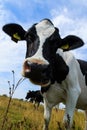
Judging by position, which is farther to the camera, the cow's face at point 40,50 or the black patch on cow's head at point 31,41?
the black patch on cow's head at point 31,41

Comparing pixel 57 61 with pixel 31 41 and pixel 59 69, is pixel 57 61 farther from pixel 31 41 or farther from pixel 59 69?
pixel 31 41

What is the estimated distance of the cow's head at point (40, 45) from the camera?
7750 mm

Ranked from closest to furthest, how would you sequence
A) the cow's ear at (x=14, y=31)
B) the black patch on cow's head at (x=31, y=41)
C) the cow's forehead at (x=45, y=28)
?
the black patch on cow's head at (x=31, y=41), the cow's forehead at (x=45, y=28), the cow's ear at (x=14, y=31)

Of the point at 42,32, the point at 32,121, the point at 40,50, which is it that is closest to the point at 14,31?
the point at 42,32

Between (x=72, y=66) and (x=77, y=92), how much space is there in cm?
73

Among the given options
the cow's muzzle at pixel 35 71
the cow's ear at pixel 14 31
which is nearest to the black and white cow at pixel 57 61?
the cow's ear at pixel 14 31

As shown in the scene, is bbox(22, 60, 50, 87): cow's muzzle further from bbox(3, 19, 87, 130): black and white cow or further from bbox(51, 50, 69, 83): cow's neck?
bbox(51, 50, 69, 83): cow's neck

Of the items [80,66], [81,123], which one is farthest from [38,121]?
[80,66]

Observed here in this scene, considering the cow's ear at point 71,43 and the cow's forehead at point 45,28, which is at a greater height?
the cow's forehead at point 45,28

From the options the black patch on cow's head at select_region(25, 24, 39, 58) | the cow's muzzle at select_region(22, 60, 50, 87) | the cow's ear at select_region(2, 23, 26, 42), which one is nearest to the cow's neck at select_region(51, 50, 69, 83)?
the black patch on cow's head at select_region(25, 24, 39, 58)

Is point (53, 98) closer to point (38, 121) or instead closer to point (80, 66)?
point (80, 66)

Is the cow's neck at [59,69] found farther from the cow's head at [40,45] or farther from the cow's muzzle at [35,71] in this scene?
the cow's muzzle at [35,71]

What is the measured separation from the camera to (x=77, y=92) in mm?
9820

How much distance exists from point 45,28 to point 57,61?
880 millimetres
